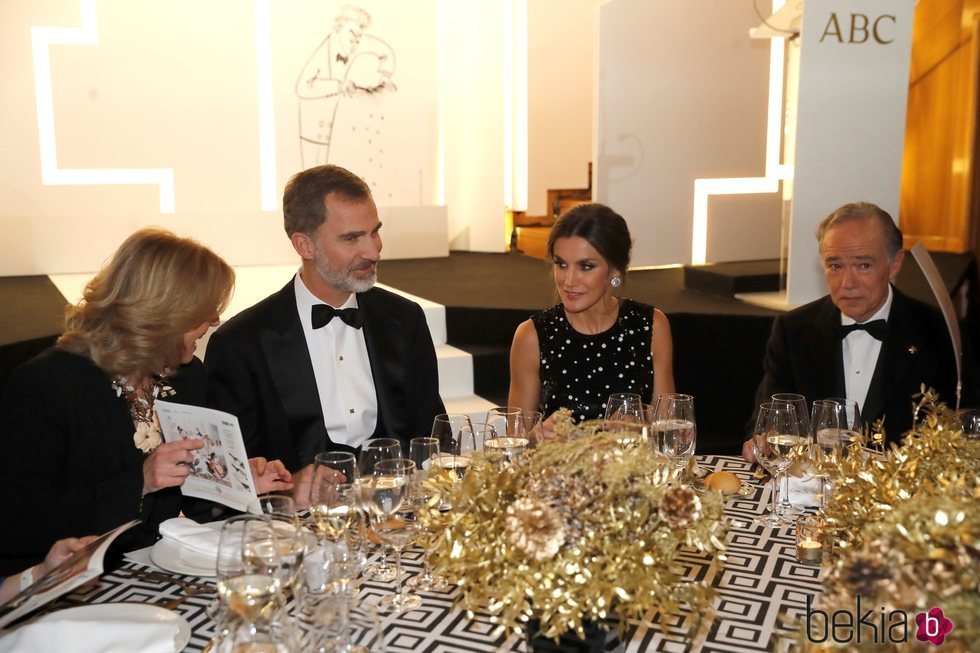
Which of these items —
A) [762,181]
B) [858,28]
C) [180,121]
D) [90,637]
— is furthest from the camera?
[180,121]

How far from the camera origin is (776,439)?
6.88 feet

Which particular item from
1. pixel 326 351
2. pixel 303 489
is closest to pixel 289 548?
pixel 303 489

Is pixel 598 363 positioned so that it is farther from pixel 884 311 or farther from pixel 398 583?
pixel 398 583

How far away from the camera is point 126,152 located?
293 inches

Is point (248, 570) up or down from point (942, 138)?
down

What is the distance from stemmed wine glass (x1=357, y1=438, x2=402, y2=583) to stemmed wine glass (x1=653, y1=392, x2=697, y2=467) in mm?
652

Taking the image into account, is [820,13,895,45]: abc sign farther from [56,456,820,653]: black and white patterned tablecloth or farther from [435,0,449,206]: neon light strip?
[435,0,449,206]: neon light strip

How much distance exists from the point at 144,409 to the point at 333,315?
2.43ft

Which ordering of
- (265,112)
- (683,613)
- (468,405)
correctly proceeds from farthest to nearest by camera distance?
(265,112)
(468,405)
(683,613)

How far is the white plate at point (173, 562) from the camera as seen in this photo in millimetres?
1791

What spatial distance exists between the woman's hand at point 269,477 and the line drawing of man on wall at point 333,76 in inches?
241

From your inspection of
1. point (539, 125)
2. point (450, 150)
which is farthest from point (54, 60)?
point (539, 125)

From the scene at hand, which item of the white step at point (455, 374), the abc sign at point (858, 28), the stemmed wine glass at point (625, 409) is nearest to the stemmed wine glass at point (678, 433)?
the stemmed wine glass at point (625, 409)

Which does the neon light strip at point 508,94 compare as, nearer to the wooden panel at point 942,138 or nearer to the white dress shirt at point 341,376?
the wooden panel at point 942,138
